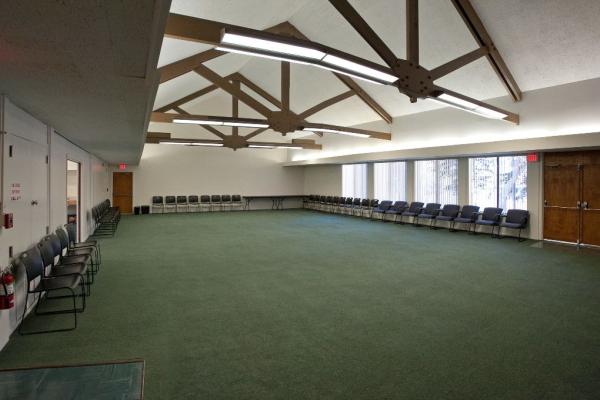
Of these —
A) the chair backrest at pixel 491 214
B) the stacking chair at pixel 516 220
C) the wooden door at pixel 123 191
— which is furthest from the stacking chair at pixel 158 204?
the stacking chair at pixel 516 220

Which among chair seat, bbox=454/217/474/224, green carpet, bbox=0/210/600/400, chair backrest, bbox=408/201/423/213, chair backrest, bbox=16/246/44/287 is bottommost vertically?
green carpet, bbox=0/210/600/400

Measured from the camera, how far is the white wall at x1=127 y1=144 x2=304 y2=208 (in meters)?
14.9

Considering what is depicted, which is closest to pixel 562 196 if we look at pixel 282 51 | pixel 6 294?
pixel 282 51

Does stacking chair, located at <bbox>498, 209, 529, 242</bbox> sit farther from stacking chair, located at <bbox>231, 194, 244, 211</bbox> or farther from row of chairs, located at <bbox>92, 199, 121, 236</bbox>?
stacking chair, located at <bbox>231, 194, 244, 211</bbox>

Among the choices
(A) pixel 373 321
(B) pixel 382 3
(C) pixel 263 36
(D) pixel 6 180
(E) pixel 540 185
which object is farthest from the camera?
(E) pixel 540 185

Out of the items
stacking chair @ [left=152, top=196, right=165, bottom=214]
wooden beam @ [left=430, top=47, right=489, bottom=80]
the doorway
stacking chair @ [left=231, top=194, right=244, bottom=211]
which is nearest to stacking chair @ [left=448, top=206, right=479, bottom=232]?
wooden beam @ [left=430, top=47, right=489, bottom=80]

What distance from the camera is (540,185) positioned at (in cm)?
805

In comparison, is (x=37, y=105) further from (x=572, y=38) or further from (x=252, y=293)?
(x=572, y=38)

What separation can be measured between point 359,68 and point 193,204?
40.9 ft

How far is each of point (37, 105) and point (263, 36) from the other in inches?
94.8

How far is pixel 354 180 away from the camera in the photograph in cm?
1454

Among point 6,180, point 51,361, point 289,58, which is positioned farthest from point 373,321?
point 6,180

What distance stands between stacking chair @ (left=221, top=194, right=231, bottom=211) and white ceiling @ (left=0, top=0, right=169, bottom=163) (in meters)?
12.1

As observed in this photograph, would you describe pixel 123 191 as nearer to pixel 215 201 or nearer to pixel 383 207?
pixel 215 201
